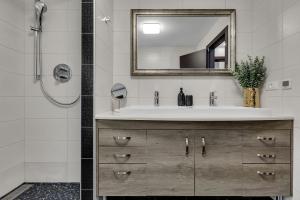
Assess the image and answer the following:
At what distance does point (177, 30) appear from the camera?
85.0 inches

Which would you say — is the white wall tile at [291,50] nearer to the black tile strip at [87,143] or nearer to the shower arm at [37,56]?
the black tile strip at [87,143]

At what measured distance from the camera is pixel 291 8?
158 cm

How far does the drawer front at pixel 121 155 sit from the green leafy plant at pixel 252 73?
116 cm

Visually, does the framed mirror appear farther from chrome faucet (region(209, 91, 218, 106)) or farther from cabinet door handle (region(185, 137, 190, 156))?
cabinet door handle (region(185, 137, 190, 156))

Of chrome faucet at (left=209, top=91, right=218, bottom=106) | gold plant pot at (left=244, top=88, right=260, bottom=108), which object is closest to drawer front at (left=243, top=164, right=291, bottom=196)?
gold plant pot at (left=244, top=88, right=260, bottom=108)

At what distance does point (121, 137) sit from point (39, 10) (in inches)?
56.5

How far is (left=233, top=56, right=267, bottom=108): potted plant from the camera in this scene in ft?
6.55

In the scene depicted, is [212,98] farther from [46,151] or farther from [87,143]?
[46,151]

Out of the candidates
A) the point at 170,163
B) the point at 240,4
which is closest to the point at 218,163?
the point at 170,163

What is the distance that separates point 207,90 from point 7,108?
183 cm

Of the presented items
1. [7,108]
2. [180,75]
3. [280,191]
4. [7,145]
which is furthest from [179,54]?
[7,145]

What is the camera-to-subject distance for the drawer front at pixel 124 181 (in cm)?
160

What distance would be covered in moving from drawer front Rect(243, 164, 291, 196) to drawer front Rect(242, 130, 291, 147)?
152mm

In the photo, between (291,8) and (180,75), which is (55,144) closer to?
(180,75)
